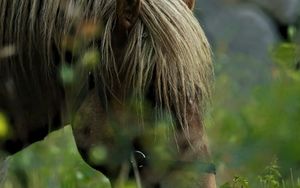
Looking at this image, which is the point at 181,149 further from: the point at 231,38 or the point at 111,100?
the point at 231,38

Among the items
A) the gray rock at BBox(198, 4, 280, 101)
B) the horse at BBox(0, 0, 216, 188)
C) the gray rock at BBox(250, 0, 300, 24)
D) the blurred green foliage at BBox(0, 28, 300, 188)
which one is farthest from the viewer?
the gray rock at BBox(250, 0, 300, 24)

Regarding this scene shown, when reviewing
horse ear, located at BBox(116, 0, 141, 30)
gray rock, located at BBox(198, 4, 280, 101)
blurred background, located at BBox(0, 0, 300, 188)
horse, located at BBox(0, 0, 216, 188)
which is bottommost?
gray rock, located at BBox(198, 4, 280, 101)

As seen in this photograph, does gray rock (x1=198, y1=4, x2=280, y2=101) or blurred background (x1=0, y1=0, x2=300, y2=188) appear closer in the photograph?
blurred background (x1=0, y1=0, x2=300, y2=188)

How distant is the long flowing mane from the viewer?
439 cm

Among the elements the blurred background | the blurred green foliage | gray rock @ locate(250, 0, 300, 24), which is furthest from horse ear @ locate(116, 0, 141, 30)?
gray rock @ locate(250, 0, 300, 24)

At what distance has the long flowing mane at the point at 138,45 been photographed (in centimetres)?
439

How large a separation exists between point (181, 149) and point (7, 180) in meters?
1.24

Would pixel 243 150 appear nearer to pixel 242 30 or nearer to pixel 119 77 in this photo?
Result: pixel 119 77

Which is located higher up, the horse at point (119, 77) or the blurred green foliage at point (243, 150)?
the horse at point (119, 77)

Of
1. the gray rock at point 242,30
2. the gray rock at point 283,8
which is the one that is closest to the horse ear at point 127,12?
the gray rock at point 242,30

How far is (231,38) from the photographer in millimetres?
11625

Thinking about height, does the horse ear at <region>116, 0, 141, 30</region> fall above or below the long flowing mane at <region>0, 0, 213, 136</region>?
above

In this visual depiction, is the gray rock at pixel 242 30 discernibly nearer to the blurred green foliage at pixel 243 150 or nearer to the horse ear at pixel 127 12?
the blurred green foliage at pixel 243 150

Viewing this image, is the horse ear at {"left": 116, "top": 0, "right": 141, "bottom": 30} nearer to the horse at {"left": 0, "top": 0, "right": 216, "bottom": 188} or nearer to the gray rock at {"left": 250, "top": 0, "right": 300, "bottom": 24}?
the horse at {"left": 0, "top": 0, "right": 216, "bottom": 188}
